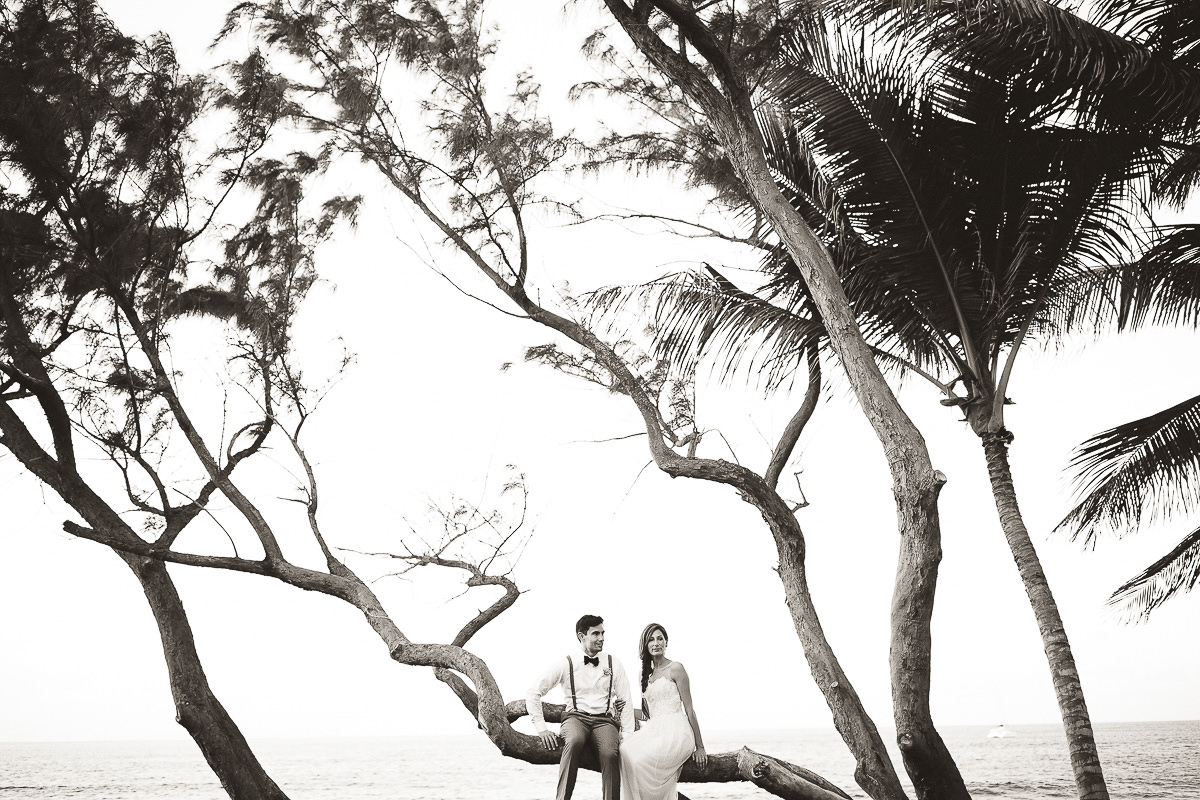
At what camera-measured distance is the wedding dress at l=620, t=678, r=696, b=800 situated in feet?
19.0

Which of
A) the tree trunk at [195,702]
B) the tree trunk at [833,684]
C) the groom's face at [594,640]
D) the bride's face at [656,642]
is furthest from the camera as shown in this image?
the tree trunk at [195,702]

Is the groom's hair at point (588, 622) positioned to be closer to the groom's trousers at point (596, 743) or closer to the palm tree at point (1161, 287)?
the groom's trousers at point (596, 743)

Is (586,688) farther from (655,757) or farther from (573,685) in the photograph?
(655,757)

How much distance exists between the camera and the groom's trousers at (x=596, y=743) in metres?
5.59

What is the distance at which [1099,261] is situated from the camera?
26.9 ft

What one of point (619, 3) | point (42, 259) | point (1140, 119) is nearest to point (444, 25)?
point (619, 3)

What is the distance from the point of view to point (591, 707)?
18.5 feet

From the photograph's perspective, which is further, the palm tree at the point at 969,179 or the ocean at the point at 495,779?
the ocean at the point at 495,779

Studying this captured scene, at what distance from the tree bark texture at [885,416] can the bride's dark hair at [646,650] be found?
147 centimetres

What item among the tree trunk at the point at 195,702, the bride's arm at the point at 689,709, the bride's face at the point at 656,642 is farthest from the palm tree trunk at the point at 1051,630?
the tree trunk at the point at 195,702

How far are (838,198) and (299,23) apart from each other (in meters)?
6.05

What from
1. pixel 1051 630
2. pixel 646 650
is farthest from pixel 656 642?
pixel 1051 630

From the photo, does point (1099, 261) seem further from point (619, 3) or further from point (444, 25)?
point (444, 25)

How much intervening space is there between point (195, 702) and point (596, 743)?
258 inches
